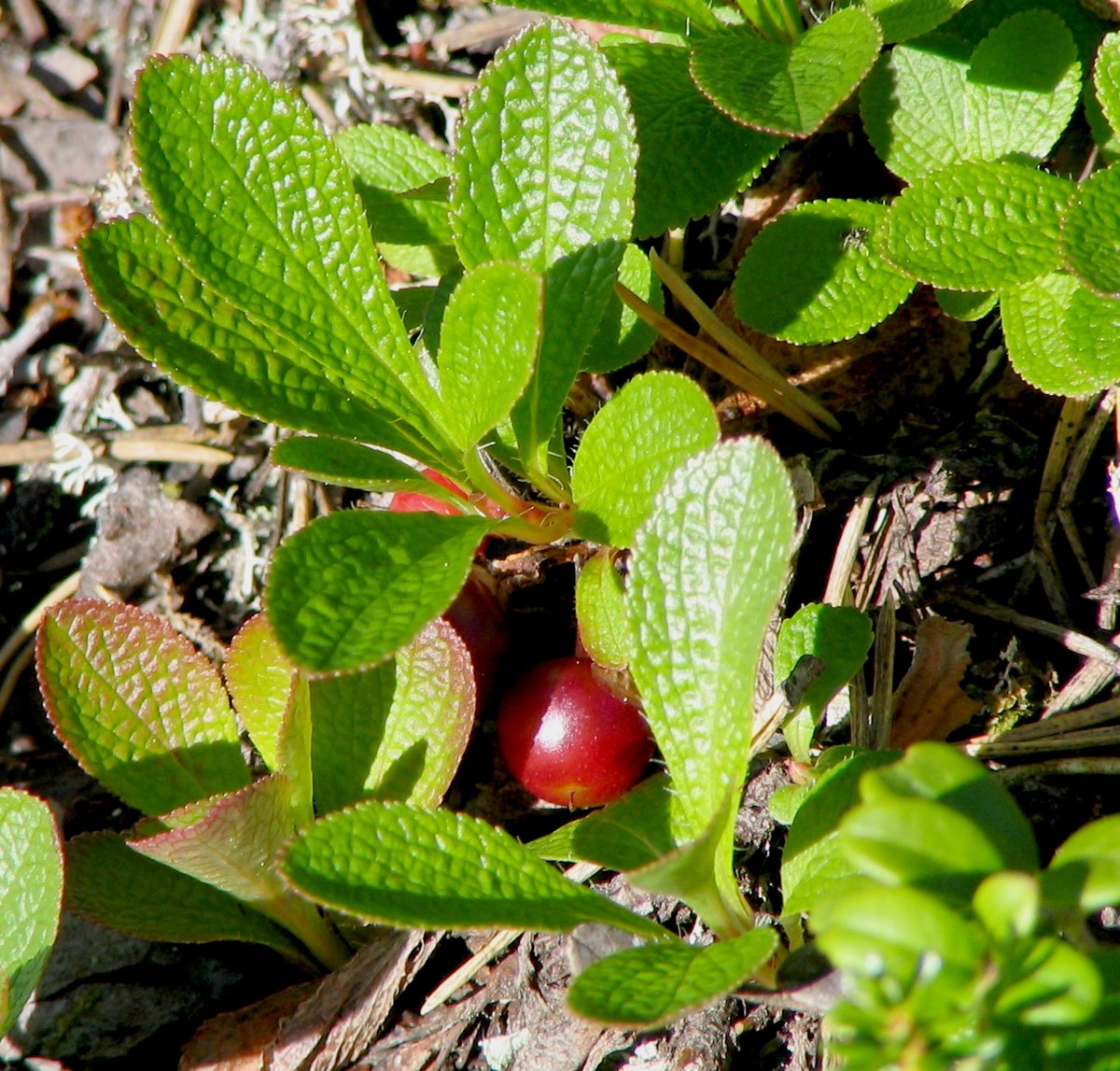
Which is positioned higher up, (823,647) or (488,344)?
(488,344)

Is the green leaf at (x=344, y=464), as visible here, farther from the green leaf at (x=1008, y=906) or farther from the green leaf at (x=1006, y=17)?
the green leaf at (x=1006, y=17)

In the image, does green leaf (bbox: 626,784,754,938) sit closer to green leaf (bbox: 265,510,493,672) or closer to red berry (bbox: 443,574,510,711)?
green leaf (bbox: 265,510,493,672)

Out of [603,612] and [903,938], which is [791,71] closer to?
[603,612]

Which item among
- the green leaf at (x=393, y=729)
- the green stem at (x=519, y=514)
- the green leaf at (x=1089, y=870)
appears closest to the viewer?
the green leaf at (x=1089, y=870)

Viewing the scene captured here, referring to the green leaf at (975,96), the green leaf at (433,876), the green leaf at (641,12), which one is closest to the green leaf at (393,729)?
the green leaf at (433,876)

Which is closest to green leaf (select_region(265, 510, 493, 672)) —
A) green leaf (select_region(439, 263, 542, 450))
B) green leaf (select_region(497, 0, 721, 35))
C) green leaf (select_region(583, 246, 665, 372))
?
green leaf (select_region(439, 263, 542, 450))

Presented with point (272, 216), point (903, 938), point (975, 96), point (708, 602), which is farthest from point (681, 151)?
point (903, 938)
